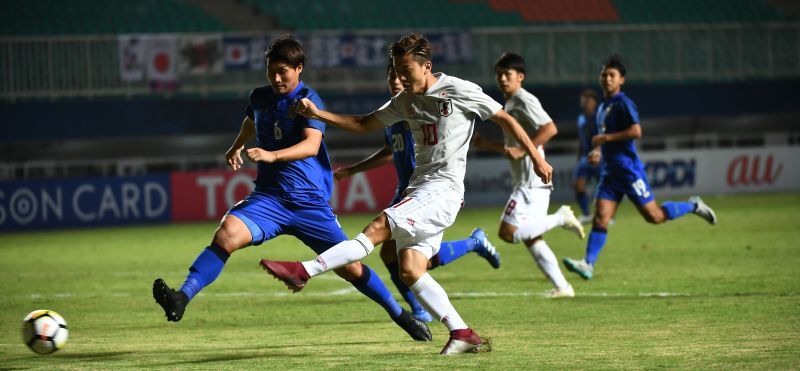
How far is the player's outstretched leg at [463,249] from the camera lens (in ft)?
28.5

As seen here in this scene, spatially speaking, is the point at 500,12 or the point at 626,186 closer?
the point at 626,186

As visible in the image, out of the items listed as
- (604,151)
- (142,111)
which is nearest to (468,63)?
(142,111)

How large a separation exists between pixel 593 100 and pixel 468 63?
7.33 metres

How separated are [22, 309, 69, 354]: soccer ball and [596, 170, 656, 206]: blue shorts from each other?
588 cm

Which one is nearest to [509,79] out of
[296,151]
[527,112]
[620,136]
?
[527,112]

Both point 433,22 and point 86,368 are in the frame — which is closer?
point 86,368

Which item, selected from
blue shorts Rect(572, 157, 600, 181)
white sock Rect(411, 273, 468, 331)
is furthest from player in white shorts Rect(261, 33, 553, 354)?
blue shorts Rect(572, 157, 600, 181)

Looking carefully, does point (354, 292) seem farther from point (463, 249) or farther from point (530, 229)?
point (463, 249)

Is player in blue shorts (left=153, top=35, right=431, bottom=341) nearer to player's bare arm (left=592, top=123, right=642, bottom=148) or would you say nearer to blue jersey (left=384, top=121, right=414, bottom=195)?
blue jersey (left=384, top=121, right=414, bottom=195)

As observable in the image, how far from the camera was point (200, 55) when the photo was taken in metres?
23.5

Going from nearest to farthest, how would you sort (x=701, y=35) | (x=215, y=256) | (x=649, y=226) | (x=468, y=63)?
1. (x=215, y=256)
2. (x=649, y=226)
3. (x=468, y=63)
4. (x=701, y=35)

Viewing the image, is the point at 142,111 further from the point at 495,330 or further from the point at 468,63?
the point at 495,330

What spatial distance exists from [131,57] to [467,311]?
15.7 m

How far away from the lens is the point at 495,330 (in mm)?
7758
